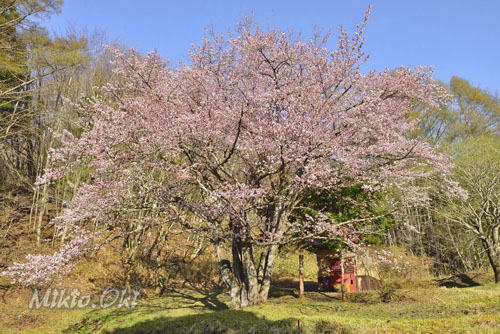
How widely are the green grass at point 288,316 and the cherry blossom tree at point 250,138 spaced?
1.88 metres

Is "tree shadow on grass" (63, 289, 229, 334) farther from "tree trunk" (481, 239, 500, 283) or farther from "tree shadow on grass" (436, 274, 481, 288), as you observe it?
"tree trunk" (481, 239, 500, 283)

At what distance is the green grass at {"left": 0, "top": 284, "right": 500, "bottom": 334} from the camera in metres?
6.25

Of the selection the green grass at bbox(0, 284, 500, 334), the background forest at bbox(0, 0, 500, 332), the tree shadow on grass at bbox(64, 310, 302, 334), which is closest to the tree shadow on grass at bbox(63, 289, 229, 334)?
the green grass at bbox(0, 284, 500, 334)

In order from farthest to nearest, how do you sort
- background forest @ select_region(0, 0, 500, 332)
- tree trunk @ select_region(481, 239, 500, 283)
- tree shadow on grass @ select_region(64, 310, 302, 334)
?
1. tree trunk @ select_region(481, 239, 500, 283)
2. background forest @ select_region(0, 0, 500, 332)
3. tree shadow on grass @ select_region(64, 310, 302, 334)

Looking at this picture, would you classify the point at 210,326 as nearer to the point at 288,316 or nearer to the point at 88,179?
the point at 288,316

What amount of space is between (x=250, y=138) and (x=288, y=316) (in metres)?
4.75

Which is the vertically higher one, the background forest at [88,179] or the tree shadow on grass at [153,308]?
the background forest at [88,179]

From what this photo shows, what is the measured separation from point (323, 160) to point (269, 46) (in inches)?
159

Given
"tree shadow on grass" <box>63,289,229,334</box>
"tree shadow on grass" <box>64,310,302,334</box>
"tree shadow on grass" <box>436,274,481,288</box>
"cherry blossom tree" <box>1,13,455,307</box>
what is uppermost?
"cherry blossom tree" <box>1,13,455,307</box>

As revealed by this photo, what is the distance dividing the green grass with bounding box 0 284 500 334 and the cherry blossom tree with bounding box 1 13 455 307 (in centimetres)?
188

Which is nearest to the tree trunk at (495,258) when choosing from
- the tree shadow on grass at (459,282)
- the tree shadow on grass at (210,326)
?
the tree shadow on grass at (459,282)

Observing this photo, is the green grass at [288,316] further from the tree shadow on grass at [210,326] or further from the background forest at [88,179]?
the background forest at [88,179]

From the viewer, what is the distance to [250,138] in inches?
374

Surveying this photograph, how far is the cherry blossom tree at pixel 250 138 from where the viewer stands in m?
8.95
